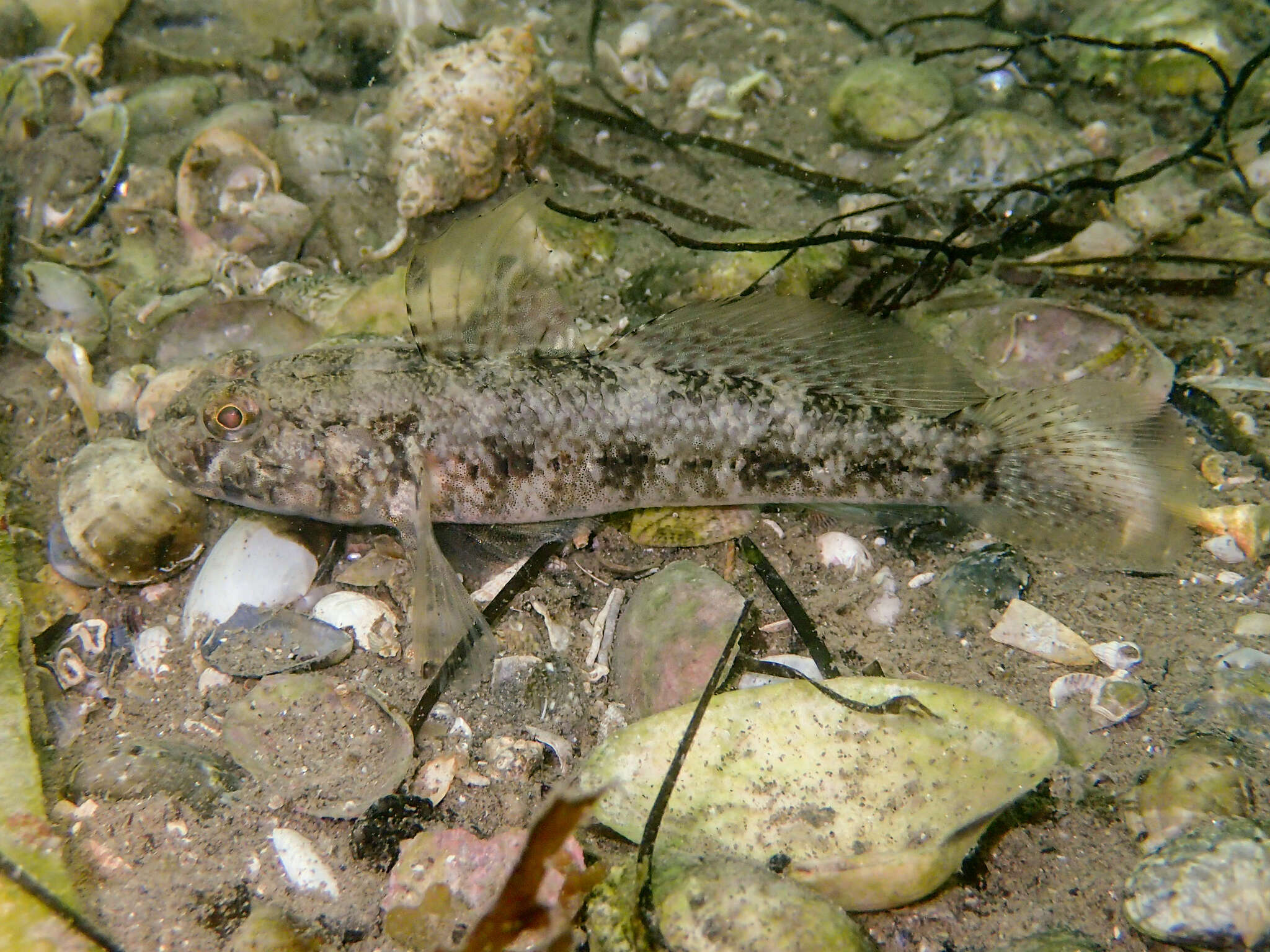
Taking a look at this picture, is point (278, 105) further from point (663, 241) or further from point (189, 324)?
point (663, 241)

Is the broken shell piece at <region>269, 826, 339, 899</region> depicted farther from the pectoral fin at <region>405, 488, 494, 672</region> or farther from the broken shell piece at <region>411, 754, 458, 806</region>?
the pectoral fin at <region>405, 488, 494, 672</region>

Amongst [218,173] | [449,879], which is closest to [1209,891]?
[449,879]

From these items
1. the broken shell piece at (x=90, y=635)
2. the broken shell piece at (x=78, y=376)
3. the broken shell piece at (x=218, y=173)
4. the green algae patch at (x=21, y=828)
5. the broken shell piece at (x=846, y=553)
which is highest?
the broken shell piece at (x=218, y=173)

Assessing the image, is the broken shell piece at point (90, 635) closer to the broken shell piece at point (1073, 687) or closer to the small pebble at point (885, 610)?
the small pebble at point (885, 610)

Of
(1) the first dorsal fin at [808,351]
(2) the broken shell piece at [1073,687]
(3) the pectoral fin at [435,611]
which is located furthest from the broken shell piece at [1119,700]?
(3) the pectoral fin at [435,611]

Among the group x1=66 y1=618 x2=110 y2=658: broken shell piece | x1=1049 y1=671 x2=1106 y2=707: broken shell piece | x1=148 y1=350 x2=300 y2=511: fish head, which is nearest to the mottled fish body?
x1=148 y1=350 x2=300 y2=511: fish head

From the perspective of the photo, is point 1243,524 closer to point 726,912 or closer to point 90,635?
point 726,912
